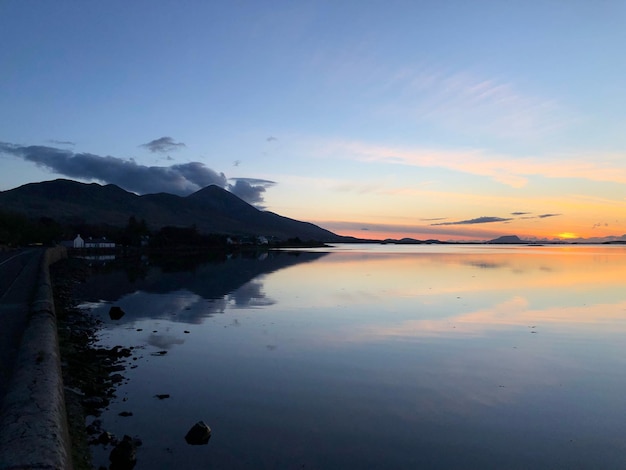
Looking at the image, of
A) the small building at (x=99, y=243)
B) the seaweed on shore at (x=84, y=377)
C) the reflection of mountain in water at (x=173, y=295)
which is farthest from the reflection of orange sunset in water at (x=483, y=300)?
the small building at (x=99, y=243)

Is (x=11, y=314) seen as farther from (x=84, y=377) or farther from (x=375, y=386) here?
(x=375, y=386)

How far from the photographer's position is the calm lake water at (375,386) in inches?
334

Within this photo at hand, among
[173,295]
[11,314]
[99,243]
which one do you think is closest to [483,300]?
[173,295]

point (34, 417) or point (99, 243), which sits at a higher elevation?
point (99, 243)

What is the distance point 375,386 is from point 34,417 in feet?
25.9

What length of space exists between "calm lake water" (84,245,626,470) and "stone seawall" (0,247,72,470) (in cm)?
161

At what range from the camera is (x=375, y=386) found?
11945 millimetres

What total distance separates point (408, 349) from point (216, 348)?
648cm

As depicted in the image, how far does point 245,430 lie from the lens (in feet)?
30.4

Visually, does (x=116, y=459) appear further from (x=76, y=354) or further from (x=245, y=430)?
(x=76, y=354)

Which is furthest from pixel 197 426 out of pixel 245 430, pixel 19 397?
pixel 19 397

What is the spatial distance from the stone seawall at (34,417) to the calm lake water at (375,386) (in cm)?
161

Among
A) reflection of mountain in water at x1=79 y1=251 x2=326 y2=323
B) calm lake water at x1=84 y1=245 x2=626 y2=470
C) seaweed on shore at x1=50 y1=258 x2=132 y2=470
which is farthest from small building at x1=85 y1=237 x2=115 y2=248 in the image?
seaweed on shore at x1=50 y1=258 x2=132 y2=470

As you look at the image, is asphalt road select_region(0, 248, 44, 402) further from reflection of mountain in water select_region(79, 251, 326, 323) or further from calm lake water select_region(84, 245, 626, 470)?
reflection of mountain in water select_region(79, 251, 326, 323)
